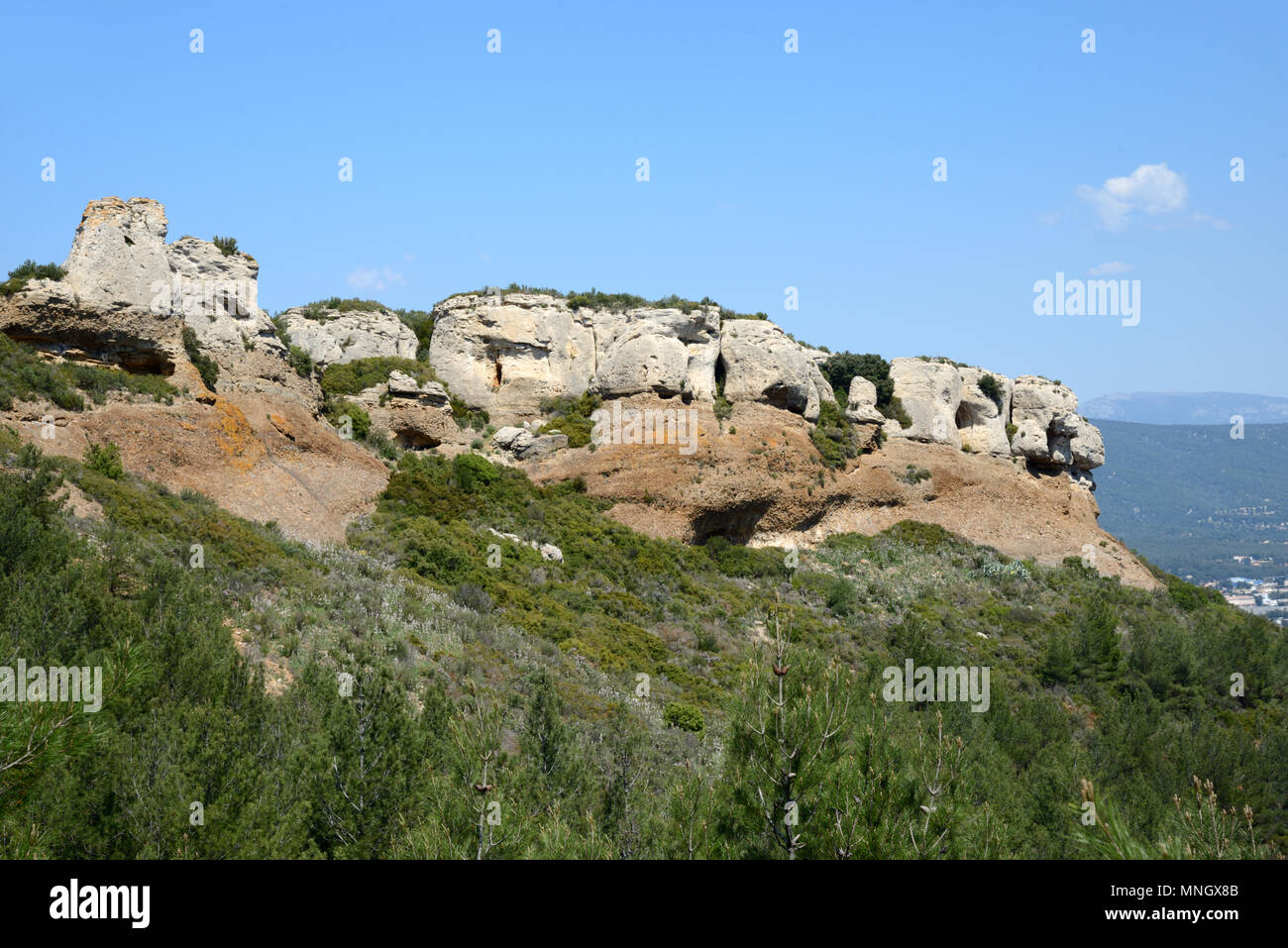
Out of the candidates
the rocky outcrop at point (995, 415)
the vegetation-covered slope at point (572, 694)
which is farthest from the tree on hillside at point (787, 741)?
the rocky outcrop at point (995, 415)

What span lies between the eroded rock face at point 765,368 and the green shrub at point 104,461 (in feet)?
74.7

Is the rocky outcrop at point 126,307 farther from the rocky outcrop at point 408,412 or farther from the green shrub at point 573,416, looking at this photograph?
the green shrub at point 573,416

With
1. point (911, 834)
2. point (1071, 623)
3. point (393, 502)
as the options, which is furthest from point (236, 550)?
point (1071, 623)

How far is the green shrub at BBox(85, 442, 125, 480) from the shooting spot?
21203mm

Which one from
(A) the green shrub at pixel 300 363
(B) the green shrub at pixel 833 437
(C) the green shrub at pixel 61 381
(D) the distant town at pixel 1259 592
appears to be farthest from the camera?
(D) the distant town at pixel 1259 592

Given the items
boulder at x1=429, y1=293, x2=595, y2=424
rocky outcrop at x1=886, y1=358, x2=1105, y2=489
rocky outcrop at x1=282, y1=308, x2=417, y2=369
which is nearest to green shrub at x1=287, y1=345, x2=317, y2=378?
rocky outcrop at x1=282, y1=308, x2=417, y2=369

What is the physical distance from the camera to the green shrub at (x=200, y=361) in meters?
26.6

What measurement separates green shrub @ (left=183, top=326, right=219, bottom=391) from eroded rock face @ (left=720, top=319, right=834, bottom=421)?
63.4ft

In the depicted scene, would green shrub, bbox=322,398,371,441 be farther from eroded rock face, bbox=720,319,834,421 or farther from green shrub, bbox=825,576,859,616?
green shrub, bbox=825,576,859,616

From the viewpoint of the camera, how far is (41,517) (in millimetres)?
15094

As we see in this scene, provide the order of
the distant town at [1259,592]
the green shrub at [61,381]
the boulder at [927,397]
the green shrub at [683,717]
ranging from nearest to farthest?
the green shrub at [683,717] → the green shrub at [61,381] → the boulder at [927,397] → the distant town at [1259,592]

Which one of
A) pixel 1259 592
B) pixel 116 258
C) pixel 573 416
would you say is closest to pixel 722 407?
pixel 573 416

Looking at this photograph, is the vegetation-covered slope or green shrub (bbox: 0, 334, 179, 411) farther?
green shrub (bbox: 0, 334, 179, 411)

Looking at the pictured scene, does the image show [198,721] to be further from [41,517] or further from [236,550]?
[236,550]
